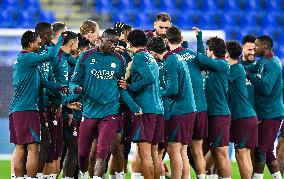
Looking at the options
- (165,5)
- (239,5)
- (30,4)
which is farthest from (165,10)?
(30,4)

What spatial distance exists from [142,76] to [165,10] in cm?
921

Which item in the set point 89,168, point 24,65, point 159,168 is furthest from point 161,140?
point 24,65

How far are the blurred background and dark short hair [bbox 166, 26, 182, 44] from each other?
24.1 ft

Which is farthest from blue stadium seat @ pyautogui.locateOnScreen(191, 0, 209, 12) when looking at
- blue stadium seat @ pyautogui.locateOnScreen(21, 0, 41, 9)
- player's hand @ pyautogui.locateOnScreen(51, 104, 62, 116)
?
player's hand @ pyautogui.locateOnScreen(51, 104, 62, 116)

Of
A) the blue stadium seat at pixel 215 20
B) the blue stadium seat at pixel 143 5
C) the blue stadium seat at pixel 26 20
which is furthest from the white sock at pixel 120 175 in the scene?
the blue stadium seat at pixel 215 20

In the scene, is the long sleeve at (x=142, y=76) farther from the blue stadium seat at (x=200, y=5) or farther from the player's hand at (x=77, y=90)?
the blue stadium seat at (x=200, y=5)

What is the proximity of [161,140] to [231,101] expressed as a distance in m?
1.28

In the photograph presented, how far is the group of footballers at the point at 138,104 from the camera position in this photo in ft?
31.8

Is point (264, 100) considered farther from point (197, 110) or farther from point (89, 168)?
point (89, 168)

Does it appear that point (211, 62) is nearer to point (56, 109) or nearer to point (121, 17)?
point (56, 109)

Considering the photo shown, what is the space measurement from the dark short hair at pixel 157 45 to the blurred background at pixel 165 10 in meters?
7.21

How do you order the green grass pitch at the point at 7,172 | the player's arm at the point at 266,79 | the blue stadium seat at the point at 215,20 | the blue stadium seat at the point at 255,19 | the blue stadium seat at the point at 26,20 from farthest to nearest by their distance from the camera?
the blue stadium seat at the point at 255,19 < the blue stadium seat at the point at 215,20 < the blue stadium seat at the point at 26,20 < the green grass pitch at the point at 7,172 < the player's arm at the point at 266,79

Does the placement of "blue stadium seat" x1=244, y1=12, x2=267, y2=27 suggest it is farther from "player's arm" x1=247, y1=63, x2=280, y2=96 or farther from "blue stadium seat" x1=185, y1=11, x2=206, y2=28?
"player's arm" x1=247, y1=63, x2=280, y2=96

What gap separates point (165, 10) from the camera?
19.0 m
